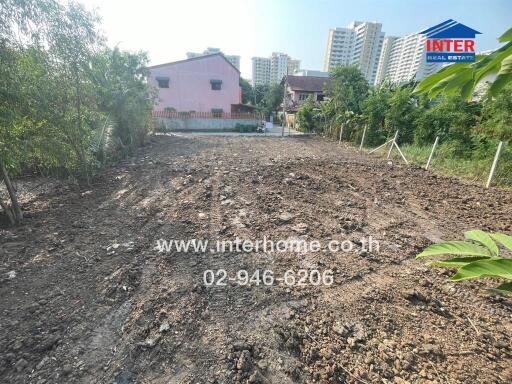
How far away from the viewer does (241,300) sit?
2.50 meters

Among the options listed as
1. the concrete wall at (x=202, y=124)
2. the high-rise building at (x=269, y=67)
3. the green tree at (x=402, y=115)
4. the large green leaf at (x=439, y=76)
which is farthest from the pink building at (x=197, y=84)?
the high-rise building at (x=269, y=67)

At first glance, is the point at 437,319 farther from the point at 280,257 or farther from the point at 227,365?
the point at 227,365

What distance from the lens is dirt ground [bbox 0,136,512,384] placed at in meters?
1.85

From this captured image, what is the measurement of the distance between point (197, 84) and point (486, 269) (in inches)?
932

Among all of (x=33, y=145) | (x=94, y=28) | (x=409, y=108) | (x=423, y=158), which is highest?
(x=94, y=28)

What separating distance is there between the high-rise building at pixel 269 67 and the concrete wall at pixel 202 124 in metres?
45.6

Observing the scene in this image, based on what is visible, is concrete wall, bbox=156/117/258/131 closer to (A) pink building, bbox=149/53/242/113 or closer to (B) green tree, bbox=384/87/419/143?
(A) pink building, bbox=149/53/242/113

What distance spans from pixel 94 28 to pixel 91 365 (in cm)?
616

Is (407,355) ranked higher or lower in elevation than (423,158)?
lower

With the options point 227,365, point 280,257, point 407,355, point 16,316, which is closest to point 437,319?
point 407,355

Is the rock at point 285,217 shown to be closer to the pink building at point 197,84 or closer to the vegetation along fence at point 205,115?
the vegetation along fence at point 205,115

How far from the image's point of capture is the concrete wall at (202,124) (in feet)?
64.5

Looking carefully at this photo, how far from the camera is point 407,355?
1.90 meters

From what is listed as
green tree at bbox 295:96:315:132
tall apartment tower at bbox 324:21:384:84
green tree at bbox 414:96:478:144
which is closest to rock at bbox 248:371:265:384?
green tree at bbox 414:96:478:144
